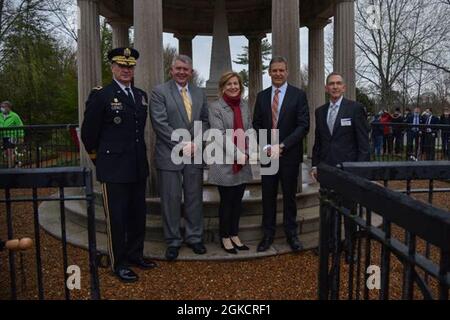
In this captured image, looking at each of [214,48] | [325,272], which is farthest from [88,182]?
[214,48]

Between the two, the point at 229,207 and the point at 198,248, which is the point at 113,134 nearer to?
the point at 229,207

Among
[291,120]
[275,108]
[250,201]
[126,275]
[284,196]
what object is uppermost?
[275,108]

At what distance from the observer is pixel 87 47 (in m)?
7.08

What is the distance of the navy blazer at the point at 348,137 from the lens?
4500mm

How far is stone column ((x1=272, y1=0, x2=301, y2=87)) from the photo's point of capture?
5.70 metres

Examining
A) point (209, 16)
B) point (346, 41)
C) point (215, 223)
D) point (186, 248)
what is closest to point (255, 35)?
point (209, 16)

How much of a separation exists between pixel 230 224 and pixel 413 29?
25.3 metres

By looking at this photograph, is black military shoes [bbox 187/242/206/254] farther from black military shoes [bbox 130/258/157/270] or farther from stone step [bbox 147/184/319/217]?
stone step [bbox 147/184/319/217]

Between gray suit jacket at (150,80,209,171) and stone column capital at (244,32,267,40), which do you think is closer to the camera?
gray suit jacket at (150,80,209,171)

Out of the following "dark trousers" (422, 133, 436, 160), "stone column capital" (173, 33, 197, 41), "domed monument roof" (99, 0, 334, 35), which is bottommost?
"dark trousers" (422, 133, 436, 160)

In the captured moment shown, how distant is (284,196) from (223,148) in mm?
938

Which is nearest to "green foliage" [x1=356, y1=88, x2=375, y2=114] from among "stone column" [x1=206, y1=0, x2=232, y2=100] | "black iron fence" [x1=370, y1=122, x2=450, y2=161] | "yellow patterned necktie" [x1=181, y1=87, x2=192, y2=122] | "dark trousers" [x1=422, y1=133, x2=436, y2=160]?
"black iron fence" [x1=370, y1=122, x2=450, y2=161]

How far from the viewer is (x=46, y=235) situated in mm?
5762

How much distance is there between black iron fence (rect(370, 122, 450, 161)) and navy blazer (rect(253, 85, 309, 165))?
21.0 ft
